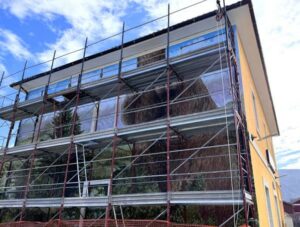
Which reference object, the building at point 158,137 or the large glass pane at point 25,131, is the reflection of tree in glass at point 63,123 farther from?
the large glass pane at point 25,131

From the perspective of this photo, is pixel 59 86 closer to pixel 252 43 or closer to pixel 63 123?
pixel 63 123

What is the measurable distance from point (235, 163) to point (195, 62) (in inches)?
135

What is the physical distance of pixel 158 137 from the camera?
29.4 feet

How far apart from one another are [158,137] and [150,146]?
502 millimetres

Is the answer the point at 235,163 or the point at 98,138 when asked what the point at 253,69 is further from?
the point at 98,138

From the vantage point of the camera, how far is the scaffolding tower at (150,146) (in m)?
7.34

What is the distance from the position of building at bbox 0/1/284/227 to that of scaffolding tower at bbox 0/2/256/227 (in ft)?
0.12

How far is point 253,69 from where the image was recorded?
1159 cm

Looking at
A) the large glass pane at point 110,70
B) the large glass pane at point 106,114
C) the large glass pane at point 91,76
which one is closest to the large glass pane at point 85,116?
the large glass pane at point 106,114

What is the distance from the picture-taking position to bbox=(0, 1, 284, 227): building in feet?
24.3

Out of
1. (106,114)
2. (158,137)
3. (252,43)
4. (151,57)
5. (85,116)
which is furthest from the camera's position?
(85,116)

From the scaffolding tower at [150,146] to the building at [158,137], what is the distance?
0.04 m

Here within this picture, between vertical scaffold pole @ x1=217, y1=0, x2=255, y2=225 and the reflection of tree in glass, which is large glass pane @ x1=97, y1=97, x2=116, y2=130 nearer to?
the reflection of tree in glass

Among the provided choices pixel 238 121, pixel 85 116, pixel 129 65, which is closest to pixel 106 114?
pixel 85 116
